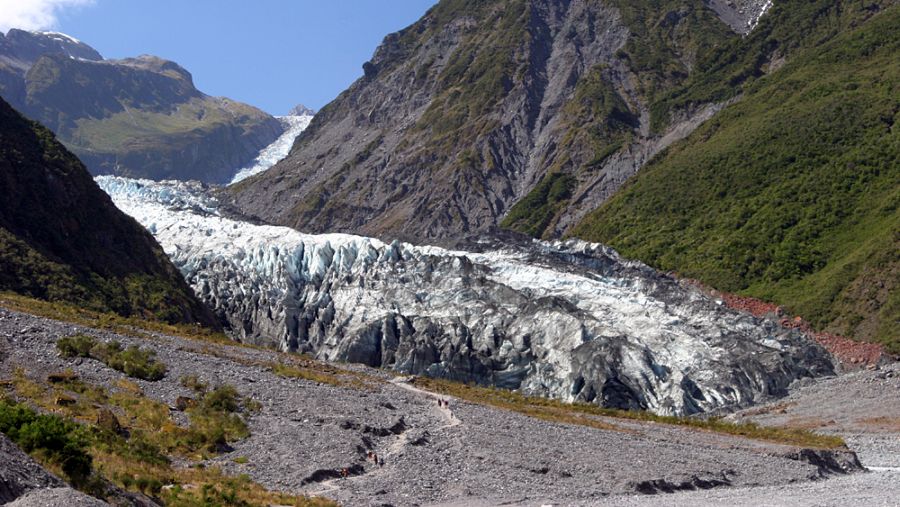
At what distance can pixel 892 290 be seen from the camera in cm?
9256

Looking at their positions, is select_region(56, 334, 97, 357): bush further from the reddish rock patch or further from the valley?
the reddish rock patch

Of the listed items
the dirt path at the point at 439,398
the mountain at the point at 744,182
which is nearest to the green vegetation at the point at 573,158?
the mountain at the point at 744,182

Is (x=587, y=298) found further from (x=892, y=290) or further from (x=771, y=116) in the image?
(x=771, y=116)

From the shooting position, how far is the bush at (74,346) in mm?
36781

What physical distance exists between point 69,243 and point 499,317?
121ft

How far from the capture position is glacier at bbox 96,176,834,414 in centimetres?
7425

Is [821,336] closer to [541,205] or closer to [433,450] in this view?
[433,450]

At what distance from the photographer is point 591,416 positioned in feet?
178

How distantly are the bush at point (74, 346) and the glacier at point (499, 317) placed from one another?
41620 millimetres

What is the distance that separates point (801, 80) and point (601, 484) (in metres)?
140

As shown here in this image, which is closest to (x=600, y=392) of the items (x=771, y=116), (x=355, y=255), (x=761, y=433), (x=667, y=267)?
(x=761, y=433)

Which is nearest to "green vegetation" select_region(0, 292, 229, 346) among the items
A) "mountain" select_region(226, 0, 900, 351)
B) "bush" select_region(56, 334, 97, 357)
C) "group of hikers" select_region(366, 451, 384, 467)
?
"bush" select_region(56, 334, 97, 357)

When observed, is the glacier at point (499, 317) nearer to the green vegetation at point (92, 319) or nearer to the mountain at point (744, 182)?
the mountain at point (744, 182)

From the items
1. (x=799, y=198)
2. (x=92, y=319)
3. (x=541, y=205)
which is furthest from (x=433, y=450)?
(x=541, y=205)
